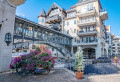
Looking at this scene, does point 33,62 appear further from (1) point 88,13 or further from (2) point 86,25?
(2) point 86,25

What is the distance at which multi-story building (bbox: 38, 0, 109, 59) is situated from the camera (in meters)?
26.6

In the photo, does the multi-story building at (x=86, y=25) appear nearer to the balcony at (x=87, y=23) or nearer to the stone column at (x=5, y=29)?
the balcony at (x=87, y=23)

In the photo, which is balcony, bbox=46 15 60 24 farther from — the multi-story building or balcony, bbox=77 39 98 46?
balcony, bbox=77 39 98 46

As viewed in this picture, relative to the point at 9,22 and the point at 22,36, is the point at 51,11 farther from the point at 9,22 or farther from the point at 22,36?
Result: the point at 9,22

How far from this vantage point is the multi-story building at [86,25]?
2661 cm

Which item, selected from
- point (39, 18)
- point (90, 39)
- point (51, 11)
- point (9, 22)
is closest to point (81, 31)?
point (90, 39)

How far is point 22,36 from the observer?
14203 millimetres

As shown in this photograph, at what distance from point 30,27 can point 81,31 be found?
1662 centimetres

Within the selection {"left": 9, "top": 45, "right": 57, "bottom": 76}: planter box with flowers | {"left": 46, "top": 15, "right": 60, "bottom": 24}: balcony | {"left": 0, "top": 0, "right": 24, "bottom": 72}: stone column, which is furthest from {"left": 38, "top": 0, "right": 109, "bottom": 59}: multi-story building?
{"left": 0, "top": 0, "right": 24, "bottom": 72}: stone column

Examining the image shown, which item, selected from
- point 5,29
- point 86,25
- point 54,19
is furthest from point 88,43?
point 5,29

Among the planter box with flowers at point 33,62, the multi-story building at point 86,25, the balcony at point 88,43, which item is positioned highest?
the multi-story building at point 86,25

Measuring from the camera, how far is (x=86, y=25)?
28672 mm

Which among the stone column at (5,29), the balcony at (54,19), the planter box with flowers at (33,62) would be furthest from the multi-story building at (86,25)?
the stone column at (5,29)

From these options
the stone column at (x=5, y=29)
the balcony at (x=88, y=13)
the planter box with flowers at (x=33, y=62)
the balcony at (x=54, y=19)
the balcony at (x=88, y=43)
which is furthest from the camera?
the balcony at (x=54, y=19)
